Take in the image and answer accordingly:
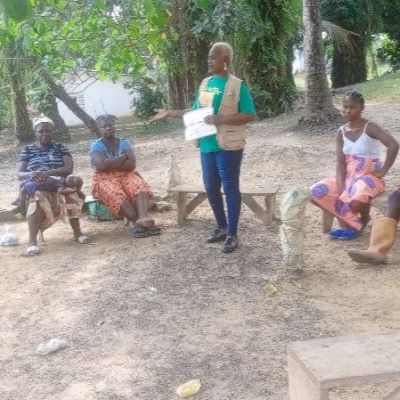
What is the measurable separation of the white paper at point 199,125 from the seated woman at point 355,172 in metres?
1.13

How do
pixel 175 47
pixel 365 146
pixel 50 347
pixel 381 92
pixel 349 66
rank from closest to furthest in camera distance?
1. pixel 50 347
2. pixel 365 146
3. pixel 175 47
4. pixel 381 92
5. pixel 349 66

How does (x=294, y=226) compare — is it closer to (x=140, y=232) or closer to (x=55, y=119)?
(x=140, y=232)

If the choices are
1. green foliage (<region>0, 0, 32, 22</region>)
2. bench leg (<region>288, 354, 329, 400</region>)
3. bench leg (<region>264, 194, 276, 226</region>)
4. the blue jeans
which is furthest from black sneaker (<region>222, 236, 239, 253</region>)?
green foliage (<region>0, 0, 32, 22</region>)

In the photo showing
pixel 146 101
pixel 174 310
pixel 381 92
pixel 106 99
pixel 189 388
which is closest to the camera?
pixel 189 388

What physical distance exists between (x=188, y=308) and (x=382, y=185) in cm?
211

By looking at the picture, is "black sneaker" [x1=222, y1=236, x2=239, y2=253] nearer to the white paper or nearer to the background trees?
the white paper

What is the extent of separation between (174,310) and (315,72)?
7235 mm

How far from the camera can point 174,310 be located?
4.04 meters

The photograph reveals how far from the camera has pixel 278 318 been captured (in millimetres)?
3820

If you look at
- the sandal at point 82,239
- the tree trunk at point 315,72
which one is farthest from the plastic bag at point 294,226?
the tree trunk at point 315,72

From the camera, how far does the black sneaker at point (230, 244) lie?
502 centimetres

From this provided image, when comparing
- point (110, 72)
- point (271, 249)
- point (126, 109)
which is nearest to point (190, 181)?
point (110, 72)

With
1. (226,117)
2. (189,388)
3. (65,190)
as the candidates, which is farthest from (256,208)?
(189,388)

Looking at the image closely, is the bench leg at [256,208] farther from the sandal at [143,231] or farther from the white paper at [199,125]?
the white paper at [199,125]
